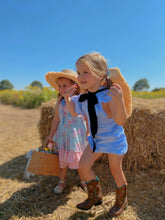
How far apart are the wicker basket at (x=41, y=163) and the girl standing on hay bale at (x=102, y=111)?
694 mm

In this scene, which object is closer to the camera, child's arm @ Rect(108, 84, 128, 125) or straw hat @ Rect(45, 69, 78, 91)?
child's arm @ Rect(108, 84, 128, 125)

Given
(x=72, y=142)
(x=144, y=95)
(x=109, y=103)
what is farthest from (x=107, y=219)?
(x=144, y=95)

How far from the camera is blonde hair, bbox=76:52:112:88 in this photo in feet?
5.47

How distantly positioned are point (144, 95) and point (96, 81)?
34.9 ft

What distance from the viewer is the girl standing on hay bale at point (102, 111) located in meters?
1.67

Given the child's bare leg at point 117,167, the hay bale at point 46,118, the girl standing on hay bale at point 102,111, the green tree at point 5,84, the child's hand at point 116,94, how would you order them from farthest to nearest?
1. the green tree at point 5,84
2. the hay bale at point 46,118
3. the child's bare leg at point 117,167
4. the girl standing on hay bale at point 102,111
5. the child's hand at point 116,94

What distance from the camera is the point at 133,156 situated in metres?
2.95

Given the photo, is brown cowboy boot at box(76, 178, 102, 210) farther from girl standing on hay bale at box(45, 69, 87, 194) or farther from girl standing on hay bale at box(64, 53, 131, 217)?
girl standing on hay bale at box(45, 69, 87, 194)

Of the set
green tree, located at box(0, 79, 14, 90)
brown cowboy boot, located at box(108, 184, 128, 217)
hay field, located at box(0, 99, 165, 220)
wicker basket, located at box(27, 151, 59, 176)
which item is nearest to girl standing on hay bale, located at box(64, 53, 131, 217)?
brown cowboy boot, located at box(108, 184, 128, 217)

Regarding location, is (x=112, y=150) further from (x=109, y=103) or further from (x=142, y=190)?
(x=142, y=190)

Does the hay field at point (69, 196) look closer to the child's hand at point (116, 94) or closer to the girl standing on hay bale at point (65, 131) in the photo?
the girl standing on hay bale at point (65, 131)

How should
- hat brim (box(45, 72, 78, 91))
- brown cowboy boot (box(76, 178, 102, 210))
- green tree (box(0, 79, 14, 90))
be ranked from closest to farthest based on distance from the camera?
brown cowboy boot (box(76, 178, 102, 210)), hat brim (box(45, 72, 78, 91)), green tree (box(0, 79, 14, 90))

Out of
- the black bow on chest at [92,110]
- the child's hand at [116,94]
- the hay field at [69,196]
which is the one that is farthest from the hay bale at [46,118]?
the child's hand at [116,94]

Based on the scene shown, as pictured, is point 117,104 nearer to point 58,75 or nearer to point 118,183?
point 118,183
